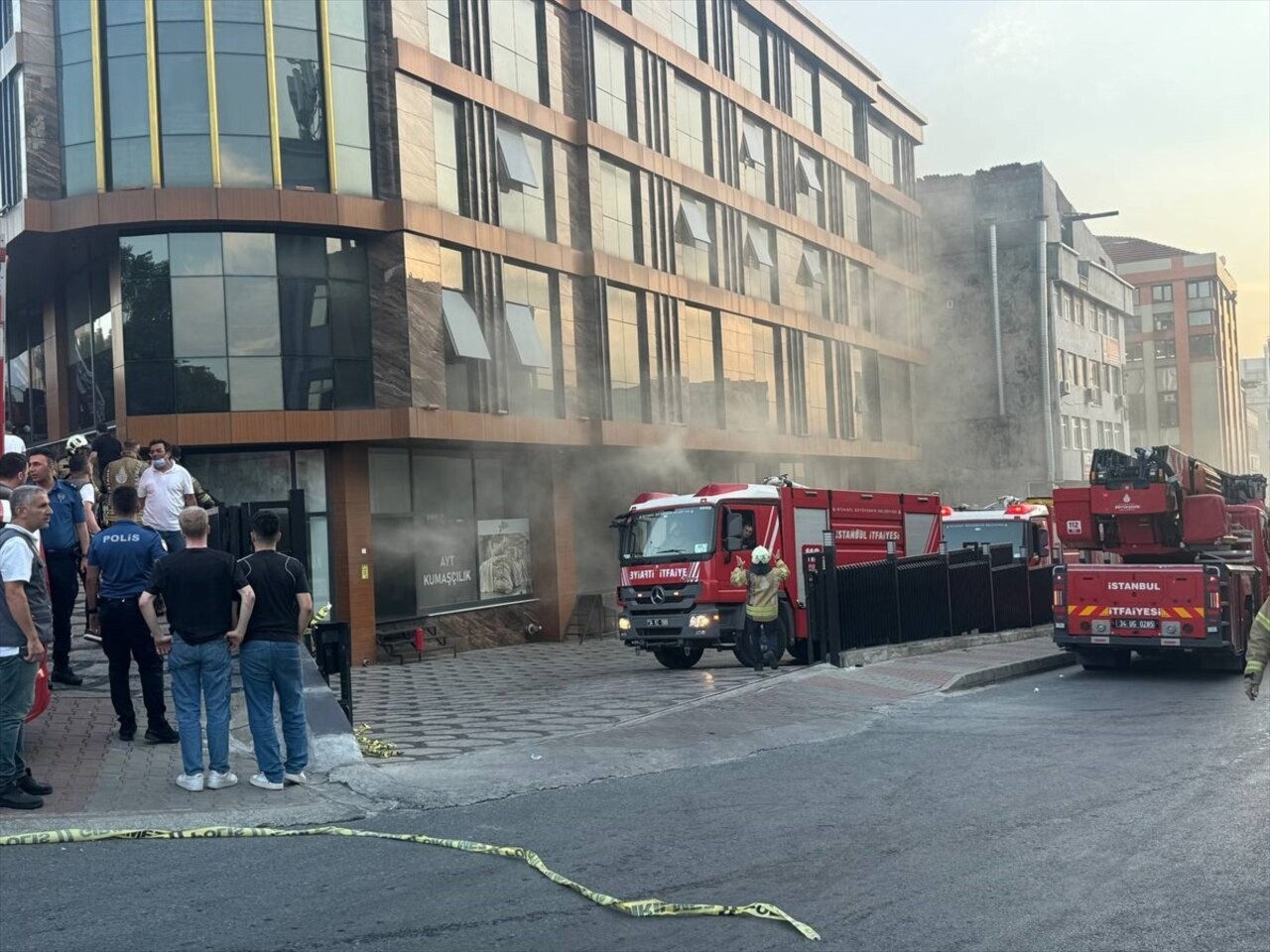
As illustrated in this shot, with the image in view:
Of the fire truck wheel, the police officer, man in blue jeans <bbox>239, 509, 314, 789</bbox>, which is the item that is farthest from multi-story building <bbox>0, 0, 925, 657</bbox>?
man in blue jeans <bbox>239, 509, 314, 789</bbox>

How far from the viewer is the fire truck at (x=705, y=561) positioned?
58.4ft

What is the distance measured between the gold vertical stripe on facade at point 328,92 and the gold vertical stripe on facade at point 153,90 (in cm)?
286

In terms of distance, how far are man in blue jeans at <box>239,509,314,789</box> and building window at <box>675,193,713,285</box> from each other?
25.8 meters

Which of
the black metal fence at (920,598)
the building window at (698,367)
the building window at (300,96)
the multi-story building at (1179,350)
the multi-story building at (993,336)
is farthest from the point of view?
the multi-story building at (1179,350)

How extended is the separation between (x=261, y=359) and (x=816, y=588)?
36.2ft

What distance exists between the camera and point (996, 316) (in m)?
54.2

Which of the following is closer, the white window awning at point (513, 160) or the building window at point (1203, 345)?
the white window awning at point (513, 160)

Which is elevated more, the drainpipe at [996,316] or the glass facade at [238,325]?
the drainpipe at [996,316]

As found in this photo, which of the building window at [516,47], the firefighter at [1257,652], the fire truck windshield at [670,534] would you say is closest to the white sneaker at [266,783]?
the firefighter at [1257,652]

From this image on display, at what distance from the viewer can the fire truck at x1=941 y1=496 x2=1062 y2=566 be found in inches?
963

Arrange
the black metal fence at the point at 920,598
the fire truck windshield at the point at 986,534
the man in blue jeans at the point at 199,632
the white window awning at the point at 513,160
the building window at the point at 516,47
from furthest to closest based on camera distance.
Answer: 1. the building window at the point at 516,47
2. the white window awning at the point at 513,160
3. the fire truck windshield at the point at 986,534
4. the black metal fence at the point at 920,598
5. the man in blue jeans at the point at 199,632

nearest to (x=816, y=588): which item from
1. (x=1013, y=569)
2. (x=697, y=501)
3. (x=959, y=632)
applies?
(x=697, y=501)

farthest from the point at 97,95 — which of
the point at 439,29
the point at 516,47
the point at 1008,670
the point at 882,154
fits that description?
the point at 882,154

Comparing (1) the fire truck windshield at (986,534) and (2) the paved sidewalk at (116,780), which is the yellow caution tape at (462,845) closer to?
(2) the paved sidewalk at (116,780)
